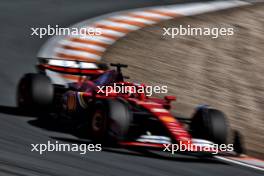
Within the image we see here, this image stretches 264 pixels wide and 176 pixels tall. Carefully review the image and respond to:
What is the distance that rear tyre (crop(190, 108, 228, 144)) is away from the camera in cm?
1018

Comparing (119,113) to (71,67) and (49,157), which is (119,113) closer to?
(49,157)

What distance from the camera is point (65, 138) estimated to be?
33.2ft

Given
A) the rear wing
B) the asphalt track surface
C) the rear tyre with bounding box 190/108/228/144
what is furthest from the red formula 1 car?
the rear wing

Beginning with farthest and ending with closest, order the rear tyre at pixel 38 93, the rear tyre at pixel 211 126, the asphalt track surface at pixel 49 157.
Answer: the rear tyre at pixel 38 93 → the rear tyre at pixel 211 126 → the asphalt track surface at pixel 49 157

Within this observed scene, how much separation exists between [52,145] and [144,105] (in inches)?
53.9

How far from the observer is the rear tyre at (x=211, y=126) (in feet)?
33.4

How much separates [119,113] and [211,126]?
52.9 inches

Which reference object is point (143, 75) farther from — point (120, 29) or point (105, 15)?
point (105, 15)

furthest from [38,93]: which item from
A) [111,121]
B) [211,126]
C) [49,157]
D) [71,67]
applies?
[211,126]

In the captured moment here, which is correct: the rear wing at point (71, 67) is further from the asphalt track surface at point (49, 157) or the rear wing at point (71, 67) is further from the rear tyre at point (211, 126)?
the rear tyre at point (211, 126)

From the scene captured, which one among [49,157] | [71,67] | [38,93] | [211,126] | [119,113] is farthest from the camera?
[71,67]

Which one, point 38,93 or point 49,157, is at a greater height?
point 38,93

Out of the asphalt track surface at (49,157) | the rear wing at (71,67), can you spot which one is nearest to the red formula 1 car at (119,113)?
the asphalt track surface at (49,157)

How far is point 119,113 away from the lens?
960 centimetres
